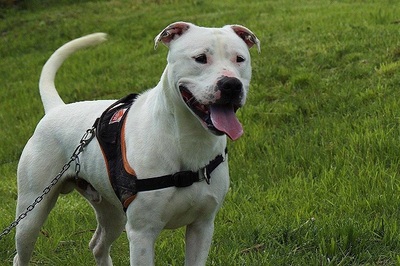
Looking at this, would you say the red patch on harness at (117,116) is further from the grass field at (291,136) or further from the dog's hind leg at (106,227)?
the grass field at (291,136)

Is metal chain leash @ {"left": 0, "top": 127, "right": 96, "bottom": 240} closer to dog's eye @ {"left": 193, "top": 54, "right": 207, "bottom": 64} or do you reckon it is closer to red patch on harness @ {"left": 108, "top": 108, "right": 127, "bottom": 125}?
red patch on harness @ {"left": 108, "top": 108, "right": 127, "bottom": 125}

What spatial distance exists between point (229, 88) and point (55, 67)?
2.24 metres

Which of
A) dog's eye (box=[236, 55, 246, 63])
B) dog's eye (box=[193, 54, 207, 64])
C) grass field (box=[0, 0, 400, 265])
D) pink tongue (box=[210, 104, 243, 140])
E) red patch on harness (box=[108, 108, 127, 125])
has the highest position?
dog's eye (box=[193, 54, 207, 64])

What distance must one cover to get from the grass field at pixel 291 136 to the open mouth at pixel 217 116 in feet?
3.58

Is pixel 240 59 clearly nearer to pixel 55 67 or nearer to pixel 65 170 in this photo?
pixel 65 170

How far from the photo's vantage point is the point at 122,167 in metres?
3.56

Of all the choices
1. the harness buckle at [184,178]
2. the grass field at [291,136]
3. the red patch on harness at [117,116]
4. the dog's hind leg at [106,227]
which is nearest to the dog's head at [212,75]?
the harness buckle at [184,178]

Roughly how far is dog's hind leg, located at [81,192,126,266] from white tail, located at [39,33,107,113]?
83 cm

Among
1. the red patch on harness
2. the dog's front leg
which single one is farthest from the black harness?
the dog's front leg

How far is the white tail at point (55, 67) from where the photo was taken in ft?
15.6

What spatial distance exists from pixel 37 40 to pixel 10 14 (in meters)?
4.10

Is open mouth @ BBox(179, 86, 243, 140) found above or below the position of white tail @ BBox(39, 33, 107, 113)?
above

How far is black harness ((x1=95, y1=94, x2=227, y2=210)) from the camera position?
134 inches

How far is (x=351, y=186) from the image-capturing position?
487 centimetres
